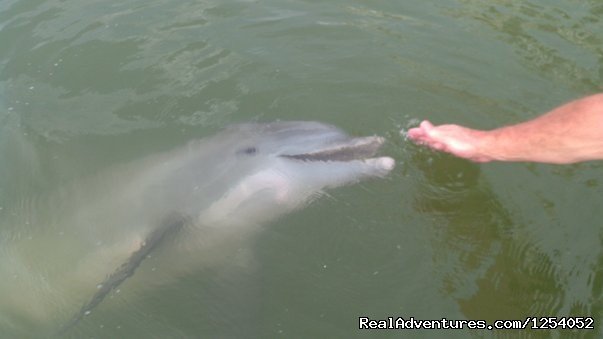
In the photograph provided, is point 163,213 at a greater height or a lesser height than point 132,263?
greater

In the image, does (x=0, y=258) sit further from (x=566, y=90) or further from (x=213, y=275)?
(x=566, y=90)

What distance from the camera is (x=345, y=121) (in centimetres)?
696

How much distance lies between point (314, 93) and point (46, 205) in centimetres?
361

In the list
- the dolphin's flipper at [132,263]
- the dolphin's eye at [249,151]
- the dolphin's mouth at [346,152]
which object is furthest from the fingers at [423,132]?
the dolphin's flipper at [132,263]

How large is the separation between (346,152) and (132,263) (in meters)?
2.55

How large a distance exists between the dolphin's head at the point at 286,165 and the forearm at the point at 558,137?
54.6 inches

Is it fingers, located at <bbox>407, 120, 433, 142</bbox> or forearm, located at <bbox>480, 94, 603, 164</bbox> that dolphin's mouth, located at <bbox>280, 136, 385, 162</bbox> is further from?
forearm, located at <bbox>480, 94, 603, 164</bbox>

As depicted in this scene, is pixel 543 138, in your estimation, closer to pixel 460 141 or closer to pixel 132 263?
pixel 460 141

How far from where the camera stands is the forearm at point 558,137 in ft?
15.0

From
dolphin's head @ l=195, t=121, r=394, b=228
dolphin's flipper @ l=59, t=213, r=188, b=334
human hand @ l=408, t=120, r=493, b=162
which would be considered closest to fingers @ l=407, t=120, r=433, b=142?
human hand @ l=408, t=120, r=493, b=162

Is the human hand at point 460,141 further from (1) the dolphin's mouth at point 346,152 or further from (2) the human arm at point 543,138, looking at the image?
(1) the dolphin's mouth at point 346,152

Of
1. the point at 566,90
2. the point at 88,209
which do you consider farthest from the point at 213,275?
the point at 566,90

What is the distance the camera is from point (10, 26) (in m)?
9.12

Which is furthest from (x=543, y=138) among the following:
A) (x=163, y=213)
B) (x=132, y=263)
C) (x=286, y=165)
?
(x=132, y=263)
